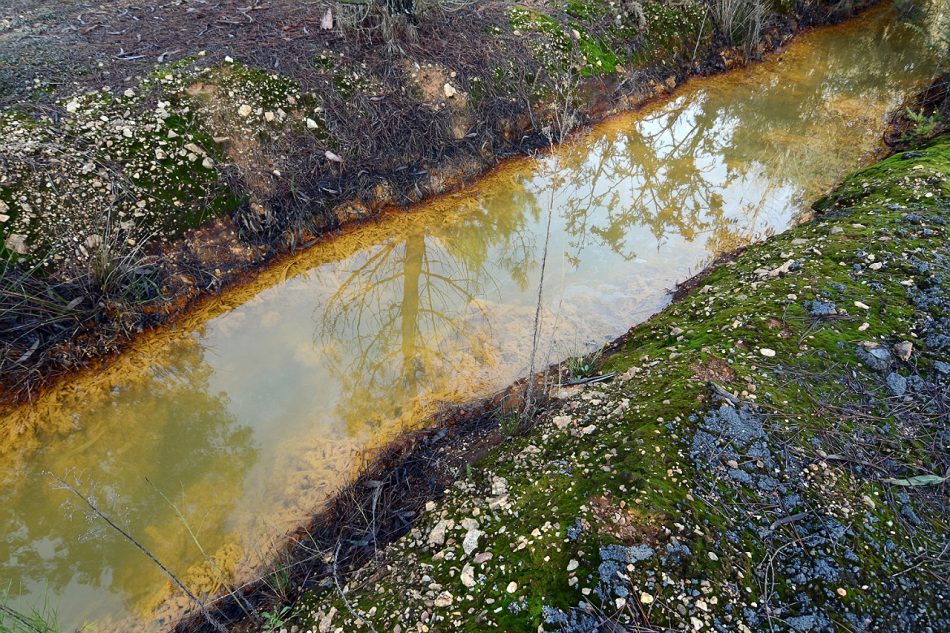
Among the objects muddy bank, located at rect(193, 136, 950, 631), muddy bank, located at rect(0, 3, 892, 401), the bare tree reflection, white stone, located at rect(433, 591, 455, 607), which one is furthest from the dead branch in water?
muddy bank, located at rect(0, 3, 892, 401)

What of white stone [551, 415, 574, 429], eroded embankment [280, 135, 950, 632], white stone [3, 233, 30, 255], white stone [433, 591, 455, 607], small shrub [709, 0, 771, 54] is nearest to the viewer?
eroded embankment [280, 135, 950, 632]

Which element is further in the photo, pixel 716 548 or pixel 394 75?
pixel 394 75

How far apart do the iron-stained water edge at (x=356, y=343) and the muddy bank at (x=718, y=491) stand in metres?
0.70

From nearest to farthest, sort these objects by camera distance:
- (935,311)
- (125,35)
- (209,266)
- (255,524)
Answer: (935,311), (255,524), (209,266), (125,35)

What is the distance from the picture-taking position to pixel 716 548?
2.00 meters

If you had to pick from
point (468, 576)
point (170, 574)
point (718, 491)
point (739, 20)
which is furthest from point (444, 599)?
point (739, 20)

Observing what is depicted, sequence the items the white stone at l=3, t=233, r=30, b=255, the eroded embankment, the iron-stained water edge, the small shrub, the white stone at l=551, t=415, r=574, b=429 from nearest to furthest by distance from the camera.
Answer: the eroded embankment, the white stone at l=551, t=415, r=574, b=429, the iron-stained water edge, the white stone at l=3, t=233, r=30, b=255, the small shrub

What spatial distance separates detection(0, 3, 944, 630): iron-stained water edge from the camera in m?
3.05

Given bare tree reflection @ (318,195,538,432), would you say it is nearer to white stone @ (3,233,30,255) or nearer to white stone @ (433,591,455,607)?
white stone @ (433,591,455,607)

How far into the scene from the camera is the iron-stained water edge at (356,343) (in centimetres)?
305

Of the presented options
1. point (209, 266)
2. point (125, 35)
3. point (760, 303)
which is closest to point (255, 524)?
point (209, 266)

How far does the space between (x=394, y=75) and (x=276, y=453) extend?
13.8 ft

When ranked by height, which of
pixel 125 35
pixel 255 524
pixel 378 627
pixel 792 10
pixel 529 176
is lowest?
pixel 255 524

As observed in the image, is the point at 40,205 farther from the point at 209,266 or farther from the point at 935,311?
the point at 935,311
